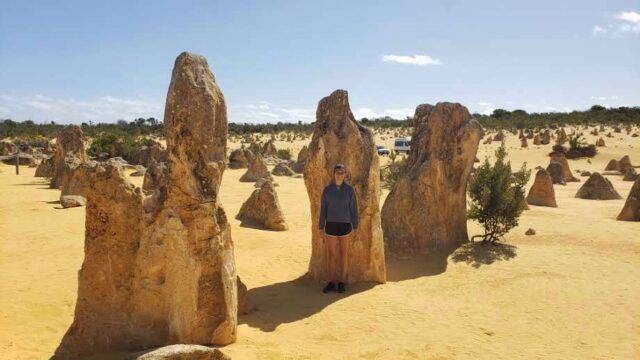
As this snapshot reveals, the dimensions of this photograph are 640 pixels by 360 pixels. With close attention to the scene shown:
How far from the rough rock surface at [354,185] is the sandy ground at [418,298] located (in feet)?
1.16

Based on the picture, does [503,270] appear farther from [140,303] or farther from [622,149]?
[622,149]

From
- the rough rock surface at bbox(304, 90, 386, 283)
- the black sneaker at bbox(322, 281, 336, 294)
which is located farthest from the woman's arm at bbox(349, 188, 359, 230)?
the black sneaker at bbox(322, 281, 336, 294)

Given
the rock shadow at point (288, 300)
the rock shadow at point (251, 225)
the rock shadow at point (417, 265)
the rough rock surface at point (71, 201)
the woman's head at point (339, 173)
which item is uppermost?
the woman's head at point (339, 173)

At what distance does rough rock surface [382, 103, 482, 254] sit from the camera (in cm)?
973

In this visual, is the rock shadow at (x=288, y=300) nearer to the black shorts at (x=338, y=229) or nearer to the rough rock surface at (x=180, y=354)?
the black shorts at (x=338, y=229)

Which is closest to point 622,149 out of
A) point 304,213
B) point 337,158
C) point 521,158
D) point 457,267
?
point 521,158

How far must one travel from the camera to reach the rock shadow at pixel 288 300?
623 cm

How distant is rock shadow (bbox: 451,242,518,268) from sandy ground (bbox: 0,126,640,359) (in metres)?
0.04

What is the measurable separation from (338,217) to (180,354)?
11.3 feet

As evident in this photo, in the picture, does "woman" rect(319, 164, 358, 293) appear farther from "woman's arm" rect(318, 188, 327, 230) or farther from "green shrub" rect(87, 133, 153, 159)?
"green shrub" rect(87, 133, 153, 159)

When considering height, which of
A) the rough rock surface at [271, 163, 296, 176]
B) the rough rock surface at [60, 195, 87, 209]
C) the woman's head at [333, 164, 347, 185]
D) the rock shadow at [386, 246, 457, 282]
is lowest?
the rock shadow at [386, 246, 457, 282]

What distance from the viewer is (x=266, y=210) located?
1196 cm

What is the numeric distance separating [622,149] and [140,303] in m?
34.3

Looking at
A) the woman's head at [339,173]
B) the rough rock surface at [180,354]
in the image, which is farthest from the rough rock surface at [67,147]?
the rough rock surface at [180,354]
